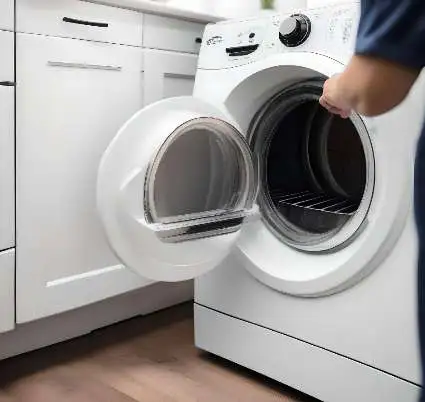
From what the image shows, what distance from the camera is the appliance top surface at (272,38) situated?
1.15 m

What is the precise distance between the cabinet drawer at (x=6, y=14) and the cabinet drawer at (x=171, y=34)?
14.7 inches

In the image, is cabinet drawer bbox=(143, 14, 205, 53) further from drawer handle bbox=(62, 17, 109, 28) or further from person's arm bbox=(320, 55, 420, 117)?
person's arm bbox=(320, 55, 420, 117)

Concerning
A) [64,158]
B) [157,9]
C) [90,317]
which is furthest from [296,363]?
[157,9]

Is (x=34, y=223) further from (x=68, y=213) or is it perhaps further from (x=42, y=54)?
(x=42, y=54)

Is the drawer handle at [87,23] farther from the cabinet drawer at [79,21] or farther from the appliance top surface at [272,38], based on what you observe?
the appliance top surface at [272,38]

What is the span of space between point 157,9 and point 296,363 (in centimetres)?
91

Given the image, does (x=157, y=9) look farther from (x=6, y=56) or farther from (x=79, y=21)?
(x=6, y=56)

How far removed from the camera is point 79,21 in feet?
4.49

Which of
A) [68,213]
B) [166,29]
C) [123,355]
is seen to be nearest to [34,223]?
[68,213]

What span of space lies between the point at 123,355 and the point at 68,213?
15.2 inches

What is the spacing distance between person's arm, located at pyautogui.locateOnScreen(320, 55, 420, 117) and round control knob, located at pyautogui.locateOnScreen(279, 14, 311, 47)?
592mm

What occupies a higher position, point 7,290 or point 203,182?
point 203,182

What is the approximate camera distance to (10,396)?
130 cm

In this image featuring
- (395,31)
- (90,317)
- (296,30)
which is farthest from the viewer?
(90,317)
